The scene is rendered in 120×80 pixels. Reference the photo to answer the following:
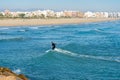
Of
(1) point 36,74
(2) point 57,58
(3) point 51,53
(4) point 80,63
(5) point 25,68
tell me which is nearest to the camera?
(1) point 36,74

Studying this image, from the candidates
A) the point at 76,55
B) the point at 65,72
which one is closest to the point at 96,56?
the point at 76,55

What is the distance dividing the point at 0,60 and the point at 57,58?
558 centimetres

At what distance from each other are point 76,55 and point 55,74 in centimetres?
1005

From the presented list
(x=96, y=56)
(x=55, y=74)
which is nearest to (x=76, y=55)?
(x=96, y=56)

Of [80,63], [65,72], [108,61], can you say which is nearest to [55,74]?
[65,72]

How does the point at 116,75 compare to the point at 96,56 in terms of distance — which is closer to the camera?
the point at 116,75

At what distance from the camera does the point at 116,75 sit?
82.6ft

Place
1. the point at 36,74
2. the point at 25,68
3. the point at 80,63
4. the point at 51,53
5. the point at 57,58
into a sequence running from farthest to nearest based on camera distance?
the point at 51,53
the point at 57,58
the point at 80,63
the point at 25,68
the point at 36,74

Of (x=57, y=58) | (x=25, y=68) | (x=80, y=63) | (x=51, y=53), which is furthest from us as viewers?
(x=51, y=53)

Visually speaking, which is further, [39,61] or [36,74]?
[39,61]

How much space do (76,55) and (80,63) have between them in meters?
4.64

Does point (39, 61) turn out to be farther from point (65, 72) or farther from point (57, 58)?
point (65, 72)

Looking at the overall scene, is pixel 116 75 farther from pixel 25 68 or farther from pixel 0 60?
pixel 0 60

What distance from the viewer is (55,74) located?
25.4 meters
